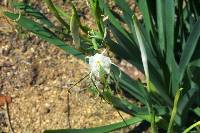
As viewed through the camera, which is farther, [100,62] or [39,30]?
[39,30]

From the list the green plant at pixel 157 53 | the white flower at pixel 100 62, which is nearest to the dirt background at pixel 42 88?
the green plant at pixel 157 53

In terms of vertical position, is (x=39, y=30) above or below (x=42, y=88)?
above

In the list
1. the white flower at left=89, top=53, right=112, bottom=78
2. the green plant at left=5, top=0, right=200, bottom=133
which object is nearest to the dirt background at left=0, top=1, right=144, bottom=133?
the green plant at left=5, top=0, right=200, bottom=133

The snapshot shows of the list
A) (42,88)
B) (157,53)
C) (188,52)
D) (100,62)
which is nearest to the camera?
(100,62)

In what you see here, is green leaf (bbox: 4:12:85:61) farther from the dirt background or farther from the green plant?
the dirt background

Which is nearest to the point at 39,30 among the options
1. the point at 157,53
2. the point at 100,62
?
the point at 157,53

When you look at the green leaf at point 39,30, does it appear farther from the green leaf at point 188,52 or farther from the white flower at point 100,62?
the white flower at point 100,62

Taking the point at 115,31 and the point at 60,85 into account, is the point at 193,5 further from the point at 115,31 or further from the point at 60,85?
the point at 60,85

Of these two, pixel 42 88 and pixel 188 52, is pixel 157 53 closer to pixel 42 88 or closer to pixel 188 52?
pixel 188 52
